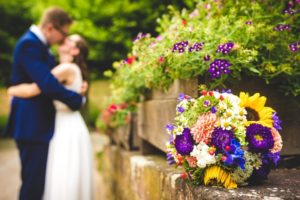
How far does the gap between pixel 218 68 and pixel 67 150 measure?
2049 mm

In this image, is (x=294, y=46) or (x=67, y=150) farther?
(x=67, y=150)

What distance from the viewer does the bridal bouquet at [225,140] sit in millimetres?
1689

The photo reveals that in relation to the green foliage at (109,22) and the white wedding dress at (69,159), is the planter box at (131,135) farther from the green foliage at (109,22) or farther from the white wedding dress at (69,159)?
the green foliage at (109,22)

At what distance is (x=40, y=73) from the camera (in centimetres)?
335

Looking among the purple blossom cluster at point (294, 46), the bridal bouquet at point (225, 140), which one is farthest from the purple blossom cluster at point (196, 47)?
the purple blossom cluster at point (294, 46)

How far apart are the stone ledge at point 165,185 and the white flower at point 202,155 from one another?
116 millimetres

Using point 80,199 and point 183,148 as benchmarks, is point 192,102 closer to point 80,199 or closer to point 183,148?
point 183,148

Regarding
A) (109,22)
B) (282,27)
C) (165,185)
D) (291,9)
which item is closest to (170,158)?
(165,185)

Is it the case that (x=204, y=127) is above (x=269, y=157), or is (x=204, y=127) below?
above

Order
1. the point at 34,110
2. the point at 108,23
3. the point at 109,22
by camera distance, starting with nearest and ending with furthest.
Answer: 1. the point at 34,110
2. the point at 109,22
3. the point at 108,23

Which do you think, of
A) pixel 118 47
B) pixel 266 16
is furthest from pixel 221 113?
pixel 118 47

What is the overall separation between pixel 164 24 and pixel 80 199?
5.64 feet

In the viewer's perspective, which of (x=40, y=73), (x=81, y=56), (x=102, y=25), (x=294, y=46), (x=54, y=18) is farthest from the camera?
(x=102, y=25)

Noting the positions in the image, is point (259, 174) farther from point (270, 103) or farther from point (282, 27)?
point (282, 27)
